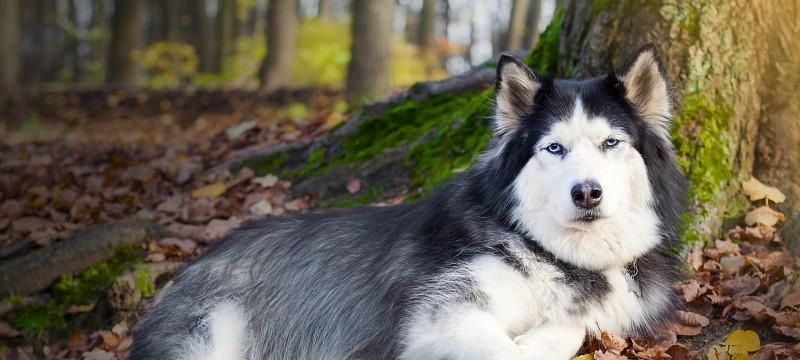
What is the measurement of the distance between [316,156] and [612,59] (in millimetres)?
2991

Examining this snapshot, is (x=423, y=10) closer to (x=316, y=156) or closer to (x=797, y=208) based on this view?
(x=316, y=156)

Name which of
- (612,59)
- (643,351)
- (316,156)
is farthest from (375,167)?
(643,351)

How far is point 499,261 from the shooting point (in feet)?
12.6

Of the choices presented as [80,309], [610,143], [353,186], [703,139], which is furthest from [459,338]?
[80,309]

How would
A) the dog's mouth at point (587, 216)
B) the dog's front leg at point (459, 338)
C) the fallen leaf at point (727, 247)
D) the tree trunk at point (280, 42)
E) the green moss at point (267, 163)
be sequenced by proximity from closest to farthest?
the dog's front leg at point (459, 338) < the dog's mouth at point (587, 216) < the fallen leaf at point (727, 247) < the green moss at point (267, 163) < the tree trunk at point (280, 42)

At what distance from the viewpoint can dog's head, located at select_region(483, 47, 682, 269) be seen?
3.72 metres

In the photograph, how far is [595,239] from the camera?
3889 mm

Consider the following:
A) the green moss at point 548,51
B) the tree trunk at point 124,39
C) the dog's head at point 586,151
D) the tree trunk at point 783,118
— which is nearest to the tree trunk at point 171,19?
the tree trunk at point 124,39

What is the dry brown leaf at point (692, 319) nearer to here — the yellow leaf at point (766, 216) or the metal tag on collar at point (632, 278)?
the metal tag on collar at point (632, 278)

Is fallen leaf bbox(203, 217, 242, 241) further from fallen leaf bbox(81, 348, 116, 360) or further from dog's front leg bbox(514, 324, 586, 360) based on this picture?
dog's front leg bbox(514, 324, 586, 360)

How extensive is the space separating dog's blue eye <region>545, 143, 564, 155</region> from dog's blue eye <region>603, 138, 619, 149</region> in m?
0.21

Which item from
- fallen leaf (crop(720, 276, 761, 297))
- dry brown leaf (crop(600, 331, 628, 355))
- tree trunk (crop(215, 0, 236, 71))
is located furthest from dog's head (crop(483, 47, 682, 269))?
tree trunk (crop(215, 0, 236, 71))

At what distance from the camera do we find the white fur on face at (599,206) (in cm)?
362

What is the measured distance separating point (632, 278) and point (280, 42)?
17.7m
